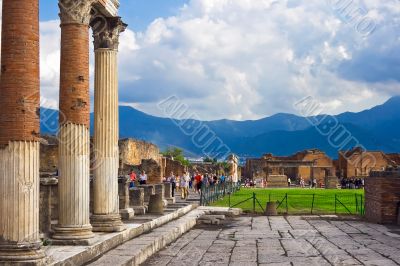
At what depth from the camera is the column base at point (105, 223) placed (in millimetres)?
12992

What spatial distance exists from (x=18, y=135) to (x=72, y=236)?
2946 millimetres

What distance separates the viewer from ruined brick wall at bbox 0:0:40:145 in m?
8.67

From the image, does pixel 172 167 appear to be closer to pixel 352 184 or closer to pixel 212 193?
pixel 352 184

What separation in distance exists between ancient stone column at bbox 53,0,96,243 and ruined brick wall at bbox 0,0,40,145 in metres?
2.63

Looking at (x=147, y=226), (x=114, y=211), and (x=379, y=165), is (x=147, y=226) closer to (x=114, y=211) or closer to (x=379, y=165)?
(x=114, y=211)

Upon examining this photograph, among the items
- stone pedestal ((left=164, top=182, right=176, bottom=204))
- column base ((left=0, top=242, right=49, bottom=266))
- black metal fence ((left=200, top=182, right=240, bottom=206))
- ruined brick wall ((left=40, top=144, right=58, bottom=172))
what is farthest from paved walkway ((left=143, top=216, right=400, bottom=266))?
ruined brick wall ((left=40, top=144, right=58, bottom=172))

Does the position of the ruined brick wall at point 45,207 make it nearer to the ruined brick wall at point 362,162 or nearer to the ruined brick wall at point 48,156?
the ruined brick wall at point 48,156

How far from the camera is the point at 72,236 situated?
1110 cm

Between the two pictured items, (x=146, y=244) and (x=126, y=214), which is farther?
(x=126, y=214)

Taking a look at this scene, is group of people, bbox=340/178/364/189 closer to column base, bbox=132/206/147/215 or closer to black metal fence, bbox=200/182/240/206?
black metal fence, bbox=200/182/240/206

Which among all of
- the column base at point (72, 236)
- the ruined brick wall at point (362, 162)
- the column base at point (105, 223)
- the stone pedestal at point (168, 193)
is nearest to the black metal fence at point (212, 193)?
the stone pedestal at point (168, 193)

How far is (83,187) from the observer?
1139cm

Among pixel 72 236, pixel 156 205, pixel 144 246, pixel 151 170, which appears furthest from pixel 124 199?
pixel 151 170

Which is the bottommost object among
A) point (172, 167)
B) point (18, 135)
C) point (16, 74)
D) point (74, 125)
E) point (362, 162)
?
point (18, 135)
